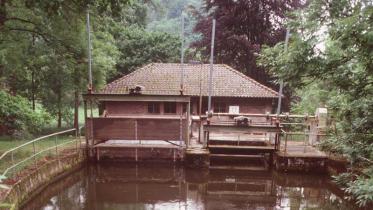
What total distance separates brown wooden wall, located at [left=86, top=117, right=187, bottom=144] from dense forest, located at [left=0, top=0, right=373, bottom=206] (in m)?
1.91

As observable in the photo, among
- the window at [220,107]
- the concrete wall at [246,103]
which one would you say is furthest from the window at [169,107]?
the window at [220,107]

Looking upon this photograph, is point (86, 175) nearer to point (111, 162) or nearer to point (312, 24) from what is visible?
point (111, 162)

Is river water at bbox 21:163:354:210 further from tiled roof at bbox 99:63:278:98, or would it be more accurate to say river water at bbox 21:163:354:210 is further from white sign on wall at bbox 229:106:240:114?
tiled roof at bbox 99:63:278:98

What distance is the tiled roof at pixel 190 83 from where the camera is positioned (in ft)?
63.5

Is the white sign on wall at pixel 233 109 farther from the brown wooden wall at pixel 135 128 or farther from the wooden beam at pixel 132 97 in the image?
the wooden beam at pixel 132 97

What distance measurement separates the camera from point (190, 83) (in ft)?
66.9

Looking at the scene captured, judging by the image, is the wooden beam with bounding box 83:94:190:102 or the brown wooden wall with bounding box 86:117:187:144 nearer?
the wooden beam with bounding box 83:94:190:102

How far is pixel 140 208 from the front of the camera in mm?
9875

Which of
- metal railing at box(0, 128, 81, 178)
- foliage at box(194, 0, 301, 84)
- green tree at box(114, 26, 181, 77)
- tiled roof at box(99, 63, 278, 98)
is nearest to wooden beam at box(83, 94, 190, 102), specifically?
metal railing at box(0, 128, 81, 178)

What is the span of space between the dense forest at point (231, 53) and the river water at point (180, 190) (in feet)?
7.82

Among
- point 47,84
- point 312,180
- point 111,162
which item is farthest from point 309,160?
point 47,84

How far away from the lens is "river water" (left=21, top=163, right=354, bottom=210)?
33.5 feet

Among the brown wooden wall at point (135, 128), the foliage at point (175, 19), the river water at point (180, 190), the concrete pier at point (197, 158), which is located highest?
the foliage at point (175, 19)

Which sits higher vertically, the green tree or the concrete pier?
the green tree
